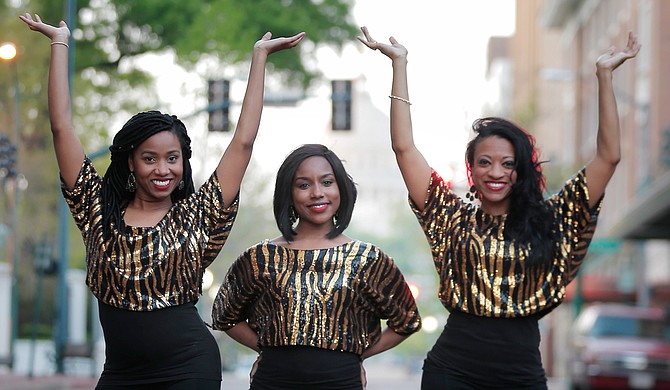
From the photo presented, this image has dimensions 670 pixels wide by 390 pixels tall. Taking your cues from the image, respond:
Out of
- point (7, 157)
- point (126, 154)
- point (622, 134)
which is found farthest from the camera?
point (622, 134)

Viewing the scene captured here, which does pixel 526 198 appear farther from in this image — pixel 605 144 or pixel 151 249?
pixel 151 249

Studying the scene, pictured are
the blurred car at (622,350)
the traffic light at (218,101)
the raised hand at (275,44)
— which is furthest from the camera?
the traffic light at (218,101)

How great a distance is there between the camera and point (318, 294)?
20.9 feet

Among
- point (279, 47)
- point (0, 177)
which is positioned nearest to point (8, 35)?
point (0, 177)

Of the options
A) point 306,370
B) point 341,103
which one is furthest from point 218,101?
point 306,370

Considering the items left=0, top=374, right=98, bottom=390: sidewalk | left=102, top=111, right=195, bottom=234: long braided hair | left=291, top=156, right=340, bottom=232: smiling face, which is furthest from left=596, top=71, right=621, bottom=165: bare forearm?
left=0, top=374, right=98, bottom=390: sidewalk

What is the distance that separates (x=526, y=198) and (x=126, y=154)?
180 centimetres

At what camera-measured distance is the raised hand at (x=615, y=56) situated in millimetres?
6586

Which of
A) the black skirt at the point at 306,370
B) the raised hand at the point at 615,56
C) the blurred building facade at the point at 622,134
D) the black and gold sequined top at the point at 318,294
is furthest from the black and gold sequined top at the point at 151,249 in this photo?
the blurred building facade at the point at 622,134

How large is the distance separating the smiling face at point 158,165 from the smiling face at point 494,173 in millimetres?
1378

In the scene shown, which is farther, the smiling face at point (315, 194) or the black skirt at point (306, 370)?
the smiling face at point (315, 194)

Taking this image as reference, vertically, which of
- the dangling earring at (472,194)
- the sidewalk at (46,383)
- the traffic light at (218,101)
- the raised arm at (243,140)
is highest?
the traffic light at (218,101)

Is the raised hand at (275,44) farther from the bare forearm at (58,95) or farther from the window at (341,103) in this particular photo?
the window at (341,103)

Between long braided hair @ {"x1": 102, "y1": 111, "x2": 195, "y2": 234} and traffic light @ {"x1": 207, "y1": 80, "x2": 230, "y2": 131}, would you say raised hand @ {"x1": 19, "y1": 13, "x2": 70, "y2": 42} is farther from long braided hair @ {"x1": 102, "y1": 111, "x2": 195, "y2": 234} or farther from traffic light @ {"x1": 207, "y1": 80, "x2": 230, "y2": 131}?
traffic light @ {"x1": 207, "y1": 80, "x2": 230, "y2": 131}
